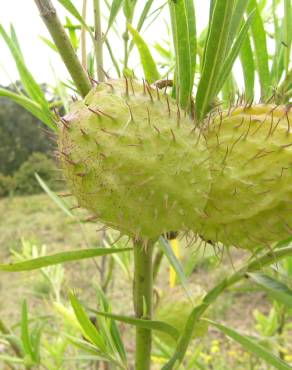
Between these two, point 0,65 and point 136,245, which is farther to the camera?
point 0,65

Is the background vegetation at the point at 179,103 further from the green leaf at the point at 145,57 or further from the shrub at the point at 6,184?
the shrub at the point at 6,184

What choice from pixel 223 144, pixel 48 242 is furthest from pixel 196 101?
pixel 48 242

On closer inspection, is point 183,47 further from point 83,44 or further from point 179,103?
point 83,44

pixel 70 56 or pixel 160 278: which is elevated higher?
pixel 70 56

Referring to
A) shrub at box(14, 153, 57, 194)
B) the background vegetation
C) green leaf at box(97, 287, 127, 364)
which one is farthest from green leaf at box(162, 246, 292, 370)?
shrub at box(14, 153, 57, 194)

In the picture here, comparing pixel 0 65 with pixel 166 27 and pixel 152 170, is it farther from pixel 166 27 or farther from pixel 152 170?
pixel 166 27

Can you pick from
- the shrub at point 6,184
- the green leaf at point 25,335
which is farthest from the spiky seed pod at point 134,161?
the shrub at point 6,184

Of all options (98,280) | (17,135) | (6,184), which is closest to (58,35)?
(98,280)
